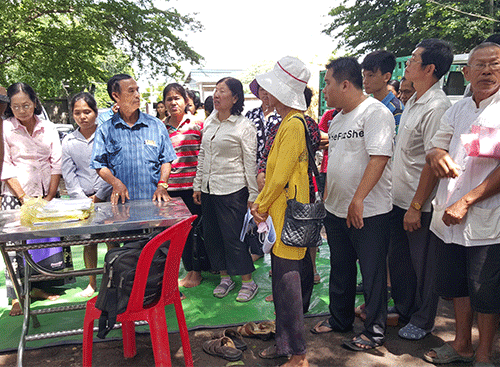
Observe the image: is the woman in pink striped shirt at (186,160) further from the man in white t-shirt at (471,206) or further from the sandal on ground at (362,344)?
the man in white t-shirt at (471,206)

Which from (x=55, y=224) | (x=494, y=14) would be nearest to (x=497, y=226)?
(x=55, y=224)

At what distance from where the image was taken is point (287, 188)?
239cm

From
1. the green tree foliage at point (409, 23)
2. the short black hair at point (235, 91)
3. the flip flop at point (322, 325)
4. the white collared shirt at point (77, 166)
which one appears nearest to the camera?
the flip flop at point (322, 325)

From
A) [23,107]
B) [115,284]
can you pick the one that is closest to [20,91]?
[23,107]

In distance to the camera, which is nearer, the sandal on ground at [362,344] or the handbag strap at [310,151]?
the handbag strap at [310,151]

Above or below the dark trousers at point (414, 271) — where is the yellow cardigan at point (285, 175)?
above

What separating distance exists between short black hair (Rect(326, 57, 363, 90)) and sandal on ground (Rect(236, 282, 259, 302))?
2040mm

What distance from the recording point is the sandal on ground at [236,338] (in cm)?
278

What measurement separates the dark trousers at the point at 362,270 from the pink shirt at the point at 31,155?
260 centimetres

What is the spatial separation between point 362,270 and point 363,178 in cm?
66

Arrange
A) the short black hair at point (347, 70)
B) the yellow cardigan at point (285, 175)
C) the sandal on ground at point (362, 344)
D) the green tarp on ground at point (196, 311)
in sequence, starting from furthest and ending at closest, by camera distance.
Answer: the green tarp on ground at point (196, 311)
the sandal on ground at point (362, 344)
the short black hair at point (347, 70)
the yellow cardigan at point (285, 175)

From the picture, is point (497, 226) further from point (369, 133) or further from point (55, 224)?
point (55, 224)

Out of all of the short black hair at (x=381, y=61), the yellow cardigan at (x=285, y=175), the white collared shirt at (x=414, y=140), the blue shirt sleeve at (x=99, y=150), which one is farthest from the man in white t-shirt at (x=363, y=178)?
the blue shirt sleeve at (x=99, y=150)

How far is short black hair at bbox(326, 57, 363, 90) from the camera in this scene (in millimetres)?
2600
